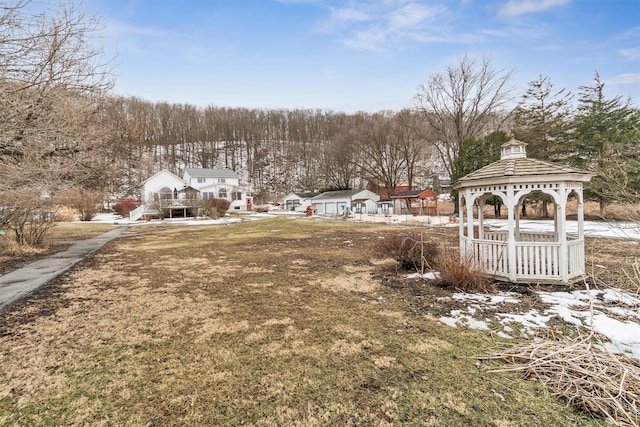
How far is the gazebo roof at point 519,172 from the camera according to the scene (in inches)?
242

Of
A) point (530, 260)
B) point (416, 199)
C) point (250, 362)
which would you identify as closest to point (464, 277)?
point (530, 260)

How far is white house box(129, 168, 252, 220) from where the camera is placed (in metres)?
33.7

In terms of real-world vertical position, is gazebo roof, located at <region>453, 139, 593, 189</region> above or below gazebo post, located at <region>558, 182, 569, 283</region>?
above

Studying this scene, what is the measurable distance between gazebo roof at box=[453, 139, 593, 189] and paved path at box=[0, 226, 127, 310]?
964cm

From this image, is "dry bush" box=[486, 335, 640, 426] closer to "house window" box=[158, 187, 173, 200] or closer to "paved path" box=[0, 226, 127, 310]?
"paved path" box=[0, 226, 127, 310]

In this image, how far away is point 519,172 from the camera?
6.38 meters

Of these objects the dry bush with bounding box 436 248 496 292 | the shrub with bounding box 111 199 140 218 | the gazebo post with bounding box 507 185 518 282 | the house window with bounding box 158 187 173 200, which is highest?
the house window with bounding box 158 187 173 200

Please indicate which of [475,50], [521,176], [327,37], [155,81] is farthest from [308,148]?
[521,176]

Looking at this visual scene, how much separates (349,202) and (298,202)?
11825 millimetres

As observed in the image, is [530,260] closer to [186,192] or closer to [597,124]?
[597,124]

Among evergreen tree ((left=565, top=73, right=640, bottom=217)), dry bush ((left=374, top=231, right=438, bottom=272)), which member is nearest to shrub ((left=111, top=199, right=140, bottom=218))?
dry bush ((left=374, top=231, right=438, bottom=272))

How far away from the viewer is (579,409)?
2656mm

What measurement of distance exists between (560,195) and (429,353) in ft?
15.8

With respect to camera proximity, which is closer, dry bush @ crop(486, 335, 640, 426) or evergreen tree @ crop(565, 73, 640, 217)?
dry bush @ crop(486, 335, 640, 426)
